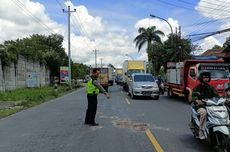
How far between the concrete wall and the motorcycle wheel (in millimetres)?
29457

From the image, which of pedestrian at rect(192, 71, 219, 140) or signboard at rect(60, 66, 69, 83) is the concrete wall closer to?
signboard at rect(60, 66, 69, 83)

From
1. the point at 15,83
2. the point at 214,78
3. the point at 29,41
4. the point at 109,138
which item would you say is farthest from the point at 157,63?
the point at 109,138

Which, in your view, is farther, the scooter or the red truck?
the red truck

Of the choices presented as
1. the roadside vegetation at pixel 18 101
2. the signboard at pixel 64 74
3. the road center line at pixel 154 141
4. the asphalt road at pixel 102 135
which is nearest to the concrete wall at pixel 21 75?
the signboard at pixel 64 74

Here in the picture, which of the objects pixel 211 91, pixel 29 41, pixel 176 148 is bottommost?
pixel 176 148

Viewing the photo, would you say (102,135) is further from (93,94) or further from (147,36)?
(147,36)

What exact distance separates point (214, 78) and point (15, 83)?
23186 millimetres

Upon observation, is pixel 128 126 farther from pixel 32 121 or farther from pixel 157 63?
pixel 157 63

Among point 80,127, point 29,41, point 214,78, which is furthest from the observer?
point 29,41

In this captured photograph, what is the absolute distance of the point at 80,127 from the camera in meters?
13.5

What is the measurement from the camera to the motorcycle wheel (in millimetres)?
8156

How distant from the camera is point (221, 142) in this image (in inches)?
330

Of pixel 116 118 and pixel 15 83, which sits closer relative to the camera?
pixel 116 118

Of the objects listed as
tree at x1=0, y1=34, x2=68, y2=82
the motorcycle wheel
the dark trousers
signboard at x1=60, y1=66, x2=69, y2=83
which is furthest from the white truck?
the motorcycle wheel
